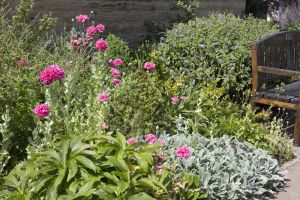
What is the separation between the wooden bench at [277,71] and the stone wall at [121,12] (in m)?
3.03

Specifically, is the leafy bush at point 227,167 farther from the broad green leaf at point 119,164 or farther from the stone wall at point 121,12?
the stone wall at point 121,12

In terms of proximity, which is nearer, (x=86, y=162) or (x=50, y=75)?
(x=86, y=162)

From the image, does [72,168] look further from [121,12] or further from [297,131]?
[121,12]

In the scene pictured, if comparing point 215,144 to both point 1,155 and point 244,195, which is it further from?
point 1,155

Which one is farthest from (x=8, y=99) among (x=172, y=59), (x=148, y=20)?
(x=148, y=20)

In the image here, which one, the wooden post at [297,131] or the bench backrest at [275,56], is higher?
the bench backrest at [275,56]

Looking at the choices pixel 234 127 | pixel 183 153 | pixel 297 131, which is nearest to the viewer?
pixel 183 153

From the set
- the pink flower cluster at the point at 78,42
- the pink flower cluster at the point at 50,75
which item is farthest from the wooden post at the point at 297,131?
the pink flower cluster at the point at 50,75

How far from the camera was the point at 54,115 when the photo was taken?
3.99 meters

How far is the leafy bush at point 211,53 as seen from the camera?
6.38 metres

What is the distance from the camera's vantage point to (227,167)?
13.9 feet

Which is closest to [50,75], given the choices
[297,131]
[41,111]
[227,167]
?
[41,111]

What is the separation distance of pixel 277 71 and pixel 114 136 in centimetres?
237

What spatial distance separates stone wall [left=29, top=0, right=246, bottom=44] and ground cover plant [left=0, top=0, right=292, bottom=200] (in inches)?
78.4
